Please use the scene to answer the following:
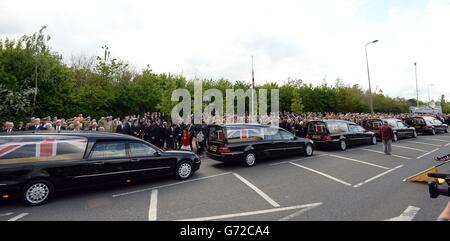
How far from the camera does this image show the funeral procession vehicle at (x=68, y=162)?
17.5 ft

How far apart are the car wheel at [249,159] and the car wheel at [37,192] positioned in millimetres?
6157

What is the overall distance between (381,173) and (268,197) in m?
4.61

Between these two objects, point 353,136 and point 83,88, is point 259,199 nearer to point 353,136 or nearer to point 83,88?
point 353,136

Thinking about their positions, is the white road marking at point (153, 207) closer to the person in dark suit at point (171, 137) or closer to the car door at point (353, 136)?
the person in dark suit at point (171, 137)

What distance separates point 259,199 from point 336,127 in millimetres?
9443

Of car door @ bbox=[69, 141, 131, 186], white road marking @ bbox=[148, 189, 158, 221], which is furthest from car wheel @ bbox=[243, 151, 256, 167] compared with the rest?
car door @ bbox=[69, 141, 131, 186]

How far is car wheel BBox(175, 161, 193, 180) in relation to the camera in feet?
24.8

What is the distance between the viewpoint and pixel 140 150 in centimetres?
706

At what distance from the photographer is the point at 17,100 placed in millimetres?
15422

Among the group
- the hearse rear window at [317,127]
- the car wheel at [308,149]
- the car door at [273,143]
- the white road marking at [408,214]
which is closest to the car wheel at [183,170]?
the car door at [273,143]

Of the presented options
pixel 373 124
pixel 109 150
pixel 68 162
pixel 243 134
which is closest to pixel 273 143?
pixel 243 134
